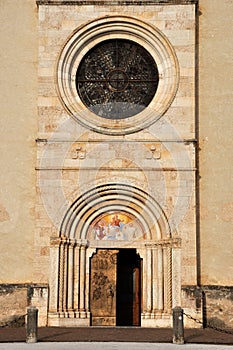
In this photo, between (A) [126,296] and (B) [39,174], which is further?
(A) [126,296]

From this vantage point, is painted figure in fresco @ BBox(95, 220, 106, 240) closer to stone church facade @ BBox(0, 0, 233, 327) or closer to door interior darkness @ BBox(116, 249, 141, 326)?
stone church facade @ BBox(0, 0, 233, 327)

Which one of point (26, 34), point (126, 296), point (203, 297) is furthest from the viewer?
point (126, 296)

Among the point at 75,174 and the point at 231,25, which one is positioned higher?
the point at 231,25

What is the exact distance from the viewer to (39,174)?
62.4 ft

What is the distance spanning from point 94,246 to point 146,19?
18.1 ft

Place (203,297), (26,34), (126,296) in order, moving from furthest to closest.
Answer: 1. (126,296)
2. (26,34)
3. (203,297)

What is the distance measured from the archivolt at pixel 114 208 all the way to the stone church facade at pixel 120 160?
1.1 inches

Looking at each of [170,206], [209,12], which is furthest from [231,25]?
[170,206]

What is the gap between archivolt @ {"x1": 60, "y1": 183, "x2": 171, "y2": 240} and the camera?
19000mm

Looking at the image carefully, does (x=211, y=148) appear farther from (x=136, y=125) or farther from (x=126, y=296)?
(x=126, y=296)

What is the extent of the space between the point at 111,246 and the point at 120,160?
203 centimetres

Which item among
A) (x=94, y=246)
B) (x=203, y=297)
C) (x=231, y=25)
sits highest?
(x=231, y=25)

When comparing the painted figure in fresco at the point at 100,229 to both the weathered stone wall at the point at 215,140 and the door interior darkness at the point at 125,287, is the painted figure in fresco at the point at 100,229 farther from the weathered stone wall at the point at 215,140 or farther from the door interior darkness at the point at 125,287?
the door interior darkness at the point at 125,287

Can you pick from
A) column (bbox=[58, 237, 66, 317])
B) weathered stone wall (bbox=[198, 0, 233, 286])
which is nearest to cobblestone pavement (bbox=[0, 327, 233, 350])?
column (bbox=[58, 237, 66, 317])
